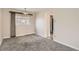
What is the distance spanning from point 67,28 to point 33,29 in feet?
3.05

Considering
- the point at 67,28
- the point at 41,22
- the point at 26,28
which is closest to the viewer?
the point at 26,28

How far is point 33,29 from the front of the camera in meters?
2.12

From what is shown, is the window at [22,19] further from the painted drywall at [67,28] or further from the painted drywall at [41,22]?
the painted drywall at [67,28]

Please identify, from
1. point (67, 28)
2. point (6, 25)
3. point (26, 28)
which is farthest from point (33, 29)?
point (67, 28)

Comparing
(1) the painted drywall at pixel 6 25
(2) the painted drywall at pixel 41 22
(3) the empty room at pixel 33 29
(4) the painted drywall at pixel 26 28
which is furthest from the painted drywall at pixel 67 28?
(1) the painted drywall at pixel 6 25

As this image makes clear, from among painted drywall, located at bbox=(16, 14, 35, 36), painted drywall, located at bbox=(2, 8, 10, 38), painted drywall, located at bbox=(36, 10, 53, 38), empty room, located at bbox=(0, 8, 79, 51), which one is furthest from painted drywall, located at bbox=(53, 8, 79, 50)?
painted drywall, located at bbox=(2, 8, 10, 38)

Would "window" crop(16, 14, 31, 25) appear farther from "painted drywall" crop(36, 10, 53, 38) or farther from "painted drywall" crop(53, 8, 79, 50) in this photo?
"painted drywall" crop(53, 8, 79, 50)

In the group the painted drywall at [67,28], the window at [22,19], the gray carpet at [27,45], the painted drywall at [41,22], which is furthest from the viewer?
the painted drywall at [67,28]

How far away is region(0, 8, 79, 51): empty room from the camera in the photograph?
1621 mm

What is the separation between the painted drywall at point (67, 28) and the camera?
202 cm

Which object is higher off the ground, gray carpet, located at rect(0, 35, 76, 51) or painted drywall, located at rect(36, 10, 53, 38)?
painted drywall, located at rect(36, 10, 53, 38)

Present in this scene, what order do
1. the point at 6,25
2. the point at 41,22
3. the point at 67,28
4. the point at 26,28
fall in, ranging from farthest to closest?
the point at 41,22, the point at 67,28, the point at 26,28, the point at 6,25

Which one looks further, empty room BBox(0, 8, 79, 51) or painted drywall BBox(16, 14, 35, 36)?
painted drywall BBox(16, 14, 35, 36)

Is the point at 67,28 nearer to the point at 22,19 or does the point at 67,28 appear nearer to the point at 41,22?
the point at 41,22
